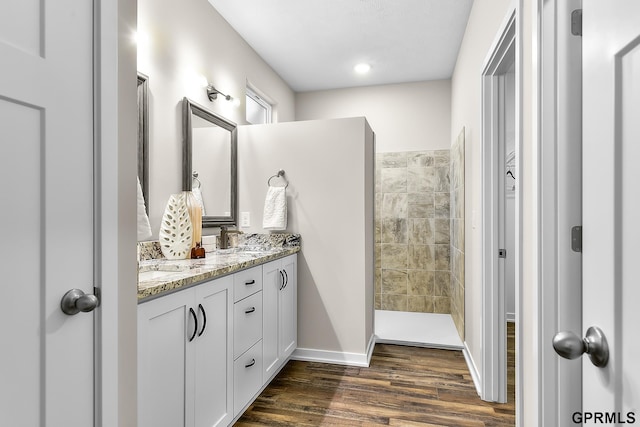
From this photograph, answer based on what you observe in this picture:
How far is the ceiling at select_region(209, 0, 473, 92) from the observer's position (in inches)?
105

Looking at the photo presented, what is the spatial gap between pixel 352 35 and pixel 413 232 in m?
2.17

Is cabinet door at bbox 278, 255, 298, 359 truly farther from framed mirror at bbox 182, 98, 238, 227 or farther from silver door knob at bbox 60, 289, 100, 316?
silver door knob at bbox 60, 289, 100, 316

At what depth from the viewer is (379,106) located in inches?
168

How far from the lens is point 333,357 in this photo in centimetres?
273

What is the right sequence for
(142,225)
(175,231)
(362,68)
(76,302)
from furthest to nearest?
(362,68) < (175,231) < (142,225) < (76,302)

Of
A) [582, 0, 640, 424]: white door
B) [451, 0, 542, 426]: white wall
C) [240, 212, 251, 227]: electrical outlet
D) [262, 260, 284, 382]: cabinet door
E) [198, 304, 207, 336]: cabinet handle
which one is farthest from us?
[240, 212, 251, 227]: electrical outlet

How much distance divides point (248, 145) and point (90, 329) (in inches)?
84.6

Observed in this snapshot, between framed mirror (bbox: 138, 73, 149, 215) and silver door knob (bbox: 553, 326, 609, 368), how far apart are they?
1964mm

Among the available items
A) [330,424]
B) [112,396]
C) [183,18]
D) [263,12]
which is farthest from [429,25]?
[112,396]

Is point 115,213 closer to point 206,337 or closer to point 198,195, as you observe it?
point 206,337

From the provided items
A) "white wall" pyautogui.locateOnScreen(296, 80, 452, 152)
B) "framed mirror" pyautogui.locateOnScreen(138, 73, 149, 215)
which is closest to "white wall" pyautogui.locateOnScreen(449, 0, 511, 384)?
"white wall" pyautogui.locateOnScreen(296, 80, 452, 152)

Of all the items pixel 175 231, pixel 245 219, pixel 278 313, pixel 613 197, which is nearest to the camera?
pixel 613 197

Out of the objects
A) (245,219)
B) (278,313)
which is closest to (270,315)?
(278,313)

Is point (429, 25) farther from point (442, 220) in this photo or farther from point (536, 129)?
point (536, 129)
